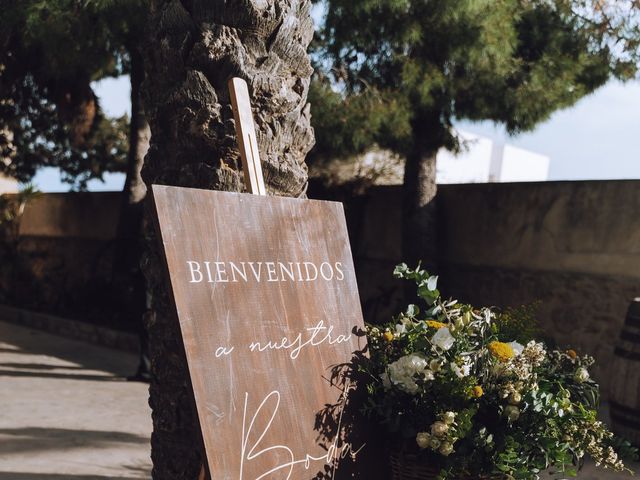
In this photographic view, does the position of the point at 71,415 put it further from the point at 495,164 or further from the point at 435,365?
the point at 495,164

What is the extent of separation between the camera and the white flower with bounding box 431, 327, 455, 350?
98.7 inches

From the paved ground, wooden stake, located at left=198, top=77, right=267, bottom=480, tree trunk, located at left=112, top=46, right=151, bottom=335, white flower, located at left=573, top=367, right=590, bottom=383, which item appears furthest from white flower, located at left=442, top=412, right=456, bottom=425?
tree trunk, located at left=112, top=46, right=151, bottom=335

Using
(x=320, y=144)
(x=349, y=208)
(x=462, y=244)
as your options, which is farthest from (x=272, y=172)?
(x=349, y=208)

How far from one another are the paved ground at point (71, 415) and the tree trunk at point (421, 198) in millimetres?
2838

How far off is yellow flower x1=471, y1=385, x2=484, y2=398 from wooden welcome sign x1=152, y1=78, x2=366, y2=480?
0.41 meters

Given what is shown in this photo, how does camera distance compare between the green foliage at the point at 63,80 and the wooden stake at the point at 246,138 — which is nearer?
the wooden stake at the point at 246,138

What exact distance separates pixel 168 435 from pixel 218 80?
1.34 m

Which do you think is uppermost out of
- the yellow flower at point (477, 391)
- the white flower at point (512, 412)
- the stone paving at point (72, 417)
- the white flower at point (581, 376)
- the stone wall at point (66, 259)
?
the white flower at point (581, 376)

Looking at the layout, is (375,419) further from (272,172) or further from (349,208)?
(349,208)

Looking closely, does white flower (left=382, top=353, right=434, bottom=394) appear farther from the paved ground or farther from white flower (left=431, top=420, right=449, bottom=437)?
the paved ground

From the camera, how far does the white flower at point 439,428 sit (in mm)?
2363

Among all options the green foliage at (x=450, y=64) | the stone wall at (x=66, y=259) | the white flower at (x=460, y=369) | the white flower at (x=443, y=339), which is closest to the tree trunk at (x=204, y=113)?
the white flower at (x=443, y=339)

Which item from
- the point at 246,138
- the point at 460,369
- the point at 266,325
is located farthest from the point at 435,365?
the point at 246,138

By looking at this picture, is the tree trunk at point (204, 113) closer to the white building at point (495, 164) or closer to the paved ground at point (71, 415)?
the paved ground at point (71, 415)
